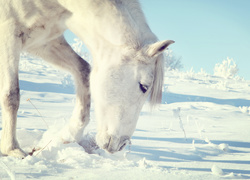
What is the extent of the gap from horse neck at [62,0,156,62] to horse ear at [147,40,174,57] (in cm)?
12

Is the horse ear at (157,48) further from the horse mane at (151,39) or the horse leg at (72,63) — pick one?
the horse leg at (72,63)

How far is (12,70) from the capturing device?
215 centimetres

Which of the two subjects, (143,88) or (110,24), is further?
(110,24)

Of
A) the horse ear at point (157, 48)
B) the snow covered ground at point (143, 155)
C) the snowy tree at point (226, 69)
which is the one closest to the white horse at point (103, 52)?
the horse ear at point (157, 48)

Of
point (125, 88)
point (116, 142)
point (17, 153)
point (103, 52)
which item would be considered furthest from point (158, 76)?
point (17, 153)

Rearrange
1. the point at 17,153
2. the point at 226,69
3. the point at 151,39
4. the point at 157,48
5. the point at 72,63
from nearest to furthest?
the point at 157,48 < the point at 17,153 < the point at 151,39 < the point at 72,63 < the point at 226,69

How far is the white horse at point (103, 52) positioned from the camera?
1.93 m

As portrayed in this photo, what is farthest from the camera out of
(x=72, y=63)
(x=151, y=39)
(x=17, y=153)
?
(x=72, y=63)

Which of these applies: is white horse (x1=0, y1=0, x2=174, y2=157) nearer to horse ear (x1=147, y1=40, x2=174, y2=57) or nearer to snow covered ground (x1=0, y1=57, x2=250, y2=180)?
horse ear (x1=147, y1=40, x2=174, y2=57)

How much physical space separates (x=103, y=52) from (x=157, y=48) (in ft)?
1.70

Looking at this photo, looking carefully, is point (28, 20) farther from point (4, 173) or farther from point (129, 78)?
point (4, 173)

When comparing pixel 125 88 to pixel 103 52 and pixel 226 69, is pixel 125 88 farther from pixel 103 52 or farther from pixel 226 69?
pixel 226 69

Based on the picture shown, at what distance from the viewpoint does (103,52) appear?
2096 millimetres

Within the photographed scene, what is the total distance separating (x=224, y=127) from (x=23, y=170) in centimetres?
322
